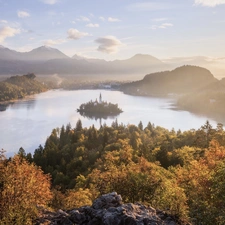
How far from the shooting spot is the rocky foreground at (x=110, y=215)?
9.12 metres

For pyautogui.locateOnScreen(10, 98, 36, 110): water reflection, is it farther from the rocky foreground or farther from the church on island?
the rocky foreground

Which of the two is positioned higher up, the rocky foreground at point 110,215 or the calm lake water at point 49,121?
the rocky foreground at point 110,215

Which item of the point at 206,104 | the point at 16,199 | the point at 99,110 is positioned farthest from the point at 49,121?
the point at 16,199

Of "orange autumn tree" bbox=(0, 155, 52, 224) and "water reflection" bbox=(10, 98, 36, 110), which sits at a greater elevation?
"orange autumn tree" bbox=(0, 155, 52, 224)

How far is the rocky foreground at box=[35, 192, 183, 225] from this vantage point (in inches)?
359

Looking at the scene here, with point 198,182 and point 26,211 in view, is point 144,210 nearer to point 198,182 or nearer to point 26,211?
point 26,211

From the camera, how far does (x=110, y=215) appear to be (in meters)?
9.30

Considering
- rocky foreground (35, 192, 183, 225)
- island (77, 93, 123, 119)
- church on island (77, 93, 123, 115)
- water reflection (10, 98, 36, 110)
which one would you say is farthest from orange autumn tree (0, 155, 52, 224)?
water reflection (10, 98, 36, 110)

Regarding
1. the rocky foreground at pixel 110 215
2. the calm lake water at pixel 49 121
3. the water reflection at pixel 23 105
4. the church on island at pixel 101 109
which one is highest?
the rocky foreground at pixel 110 215

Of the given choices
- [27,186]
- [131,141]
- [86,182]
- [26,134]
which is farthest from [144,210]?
[26,134]

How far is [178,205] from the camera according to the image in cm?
996

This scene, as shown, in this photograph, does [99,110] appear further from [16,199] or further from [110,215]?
[110,215]

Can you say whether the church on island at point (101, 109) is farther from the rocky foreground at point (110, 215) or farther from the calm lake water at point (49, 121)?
the rocky foreground at point (110, 215)

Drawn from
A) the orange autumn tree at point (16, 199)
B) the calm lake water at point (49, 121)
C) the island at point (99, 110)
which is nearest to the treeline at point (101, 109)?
the island at point (99, 110)
